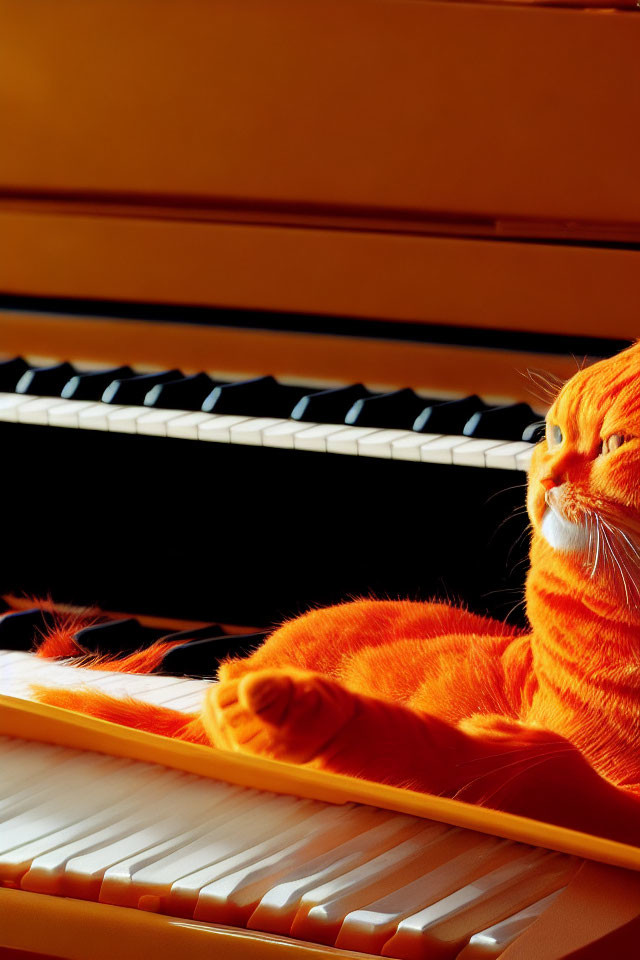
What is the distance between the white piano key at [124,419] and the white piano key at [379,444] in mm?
213

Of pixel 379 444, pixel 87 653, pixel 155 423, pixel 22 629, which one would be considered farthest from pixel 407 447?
pixel 22 629

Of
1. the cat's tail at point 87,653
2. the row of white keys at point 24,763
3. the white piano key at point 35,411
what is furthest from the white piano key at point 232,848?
the white piano key at point 35,411

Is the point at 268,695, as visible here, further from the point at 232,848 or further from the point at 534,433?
the point at 534,433

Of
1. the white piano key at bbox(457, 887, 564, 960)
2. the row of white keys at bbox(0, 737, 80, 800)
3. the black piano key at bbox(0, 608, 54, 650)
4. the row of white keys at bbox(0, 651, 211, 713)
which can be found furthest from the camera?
the black piano key at bbox(0, 608, 54, 650)

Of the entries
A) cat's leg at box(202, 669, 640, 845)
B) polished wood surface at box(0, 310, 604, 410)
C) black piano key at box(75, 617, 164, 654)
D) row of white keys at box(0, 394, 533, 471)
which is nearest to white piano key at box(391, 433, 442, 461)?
row of white keys at box(0, 394, 533, 471)

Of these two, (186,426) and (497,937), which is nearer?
(497,937)

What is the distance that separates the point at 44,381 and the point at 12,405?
0.16ft

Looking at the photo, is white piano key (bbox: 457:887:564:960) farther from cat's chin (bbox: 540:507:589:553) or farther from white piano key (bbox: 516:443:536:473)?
white piano key (bbox: 516:443:536:473)

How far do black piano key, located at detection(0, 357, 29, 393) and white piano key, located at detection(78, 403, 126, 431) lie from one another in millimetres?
114

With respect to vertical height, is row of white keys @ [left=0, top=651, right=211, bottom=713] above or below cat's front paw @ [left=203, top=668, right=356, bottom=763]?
above

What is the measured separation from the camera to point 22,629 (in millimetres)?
1164

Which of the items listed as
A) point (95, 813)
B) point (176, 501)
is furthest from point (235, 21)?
point (95, 813)

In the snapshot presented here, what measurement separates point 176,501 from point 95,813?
2.14 ft

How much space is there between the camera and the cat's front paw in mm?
483
